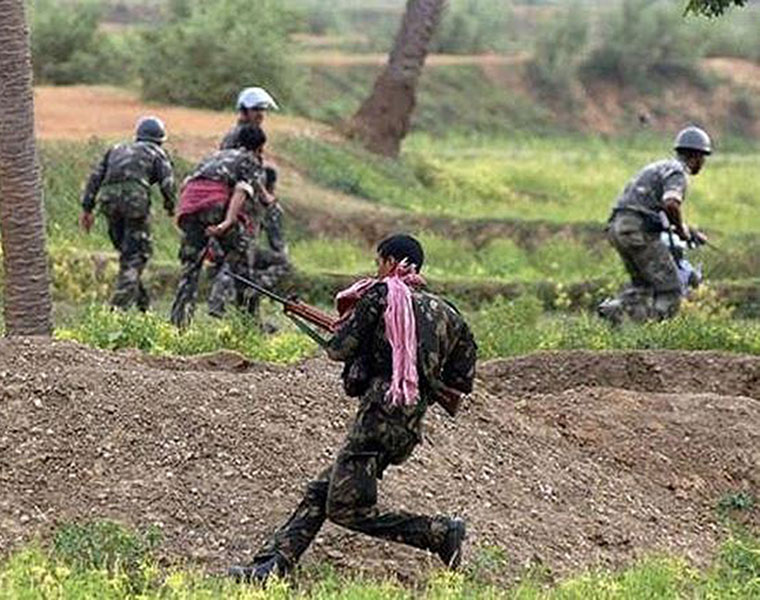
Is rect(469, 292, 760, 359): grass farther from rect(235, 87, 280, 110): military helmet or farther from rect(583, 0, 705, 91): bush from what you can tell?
rect(583, 0, 705, 91): bush

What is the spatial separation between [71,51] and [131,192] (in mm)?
20462

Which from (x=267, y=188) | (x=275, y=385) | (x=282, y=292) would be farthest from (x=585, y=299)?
(x=275, y=385)

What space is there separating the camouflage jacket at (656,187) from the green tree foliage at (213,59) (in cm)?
1531

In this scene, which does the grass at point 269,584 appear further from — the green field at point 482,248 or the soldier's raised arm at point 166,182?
the soldier's raised arm at point 166,182

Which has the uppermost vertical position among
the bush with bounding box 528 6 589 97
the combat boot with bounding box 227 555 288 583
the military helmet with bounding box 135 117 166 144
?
the combat boot with bounding box 227 555 288 583

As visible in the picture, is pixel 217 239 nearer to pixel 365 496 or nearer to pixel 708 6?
pixel 708 6

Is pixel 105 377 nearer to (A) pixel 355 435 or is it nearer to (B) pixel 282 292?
(A) pixel 355 435

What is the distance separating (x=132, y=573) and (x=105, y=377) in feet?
6.12

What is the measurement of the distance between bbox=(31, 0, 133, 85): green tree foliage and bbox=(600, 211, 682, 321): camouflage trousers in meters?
19.4

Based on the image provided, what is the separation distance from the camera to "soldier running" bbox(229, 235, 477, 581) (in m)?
8.16

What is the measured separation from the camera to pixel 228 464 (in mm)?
9273

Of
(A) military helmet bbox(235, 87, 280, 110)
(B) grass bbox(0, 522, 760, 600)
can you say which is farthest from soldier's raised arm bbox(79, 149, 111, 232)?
(B) grass bbox(0, 522, 760, 600)

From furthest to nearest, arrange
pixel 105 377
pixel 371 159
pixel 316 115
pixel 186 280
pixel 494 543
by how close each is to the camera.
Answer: pixel 316 115 < pixel 371 159 < pixel 186 280 < pixel 105 377 < pixel 494 543

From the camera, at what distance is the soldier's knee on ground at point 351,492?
8.27 m
